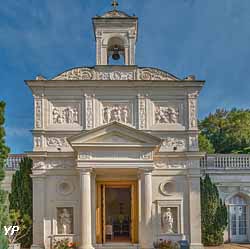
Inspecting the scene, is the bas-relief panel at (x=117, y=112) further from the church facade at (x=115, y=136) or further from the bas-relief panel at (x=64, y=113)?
the bas-relief panel at (x=64, y=113)

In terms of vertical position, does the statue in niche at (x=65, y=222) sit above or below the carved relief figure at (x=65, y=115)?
below

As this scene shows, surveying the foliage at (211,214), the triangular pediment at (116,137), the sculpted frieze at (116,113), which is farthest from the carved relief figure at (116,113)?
the foliage at (211,214)

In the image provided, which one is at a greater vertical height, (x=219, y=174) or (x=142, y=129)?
(x=142, y=129)

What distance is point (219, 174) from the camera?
23.6 meters

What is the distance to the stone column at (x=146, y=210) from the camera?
65.0 ft

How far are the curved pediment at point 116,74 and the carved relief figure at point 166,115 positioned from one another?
1.37 meters

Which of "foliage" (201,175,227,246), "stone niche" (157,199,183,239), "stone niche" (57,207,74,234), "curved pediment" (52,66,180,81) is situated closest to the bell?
"curved pediment" (52,66,180,81)

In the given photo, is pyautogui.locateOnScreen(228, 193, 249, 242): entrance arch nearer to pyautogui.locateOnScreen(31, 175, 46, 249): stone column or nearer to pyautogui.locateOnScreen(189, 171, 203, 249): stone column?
pyautogui.locateOnScreen(189, 171, 203, 249): stone column

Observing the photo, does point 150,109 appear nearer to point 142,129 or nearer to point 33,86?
point 142,129

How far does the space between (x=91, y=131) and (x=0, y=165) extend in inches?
163

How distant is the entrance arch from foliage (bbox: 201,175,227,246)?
111 cm

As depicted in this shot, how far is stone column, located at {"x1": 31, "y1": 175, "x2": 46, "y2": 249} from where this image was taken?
21.0 metres

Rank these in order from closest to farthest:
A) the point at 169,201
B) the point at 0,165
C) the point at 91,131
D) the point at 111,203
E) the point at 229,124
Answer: the point at 0,165
the point at 91,131
the point at 169,201
the point at 111,203
the point at 229,124

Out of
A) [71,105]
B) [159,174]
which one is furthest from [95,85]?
[159,174]
